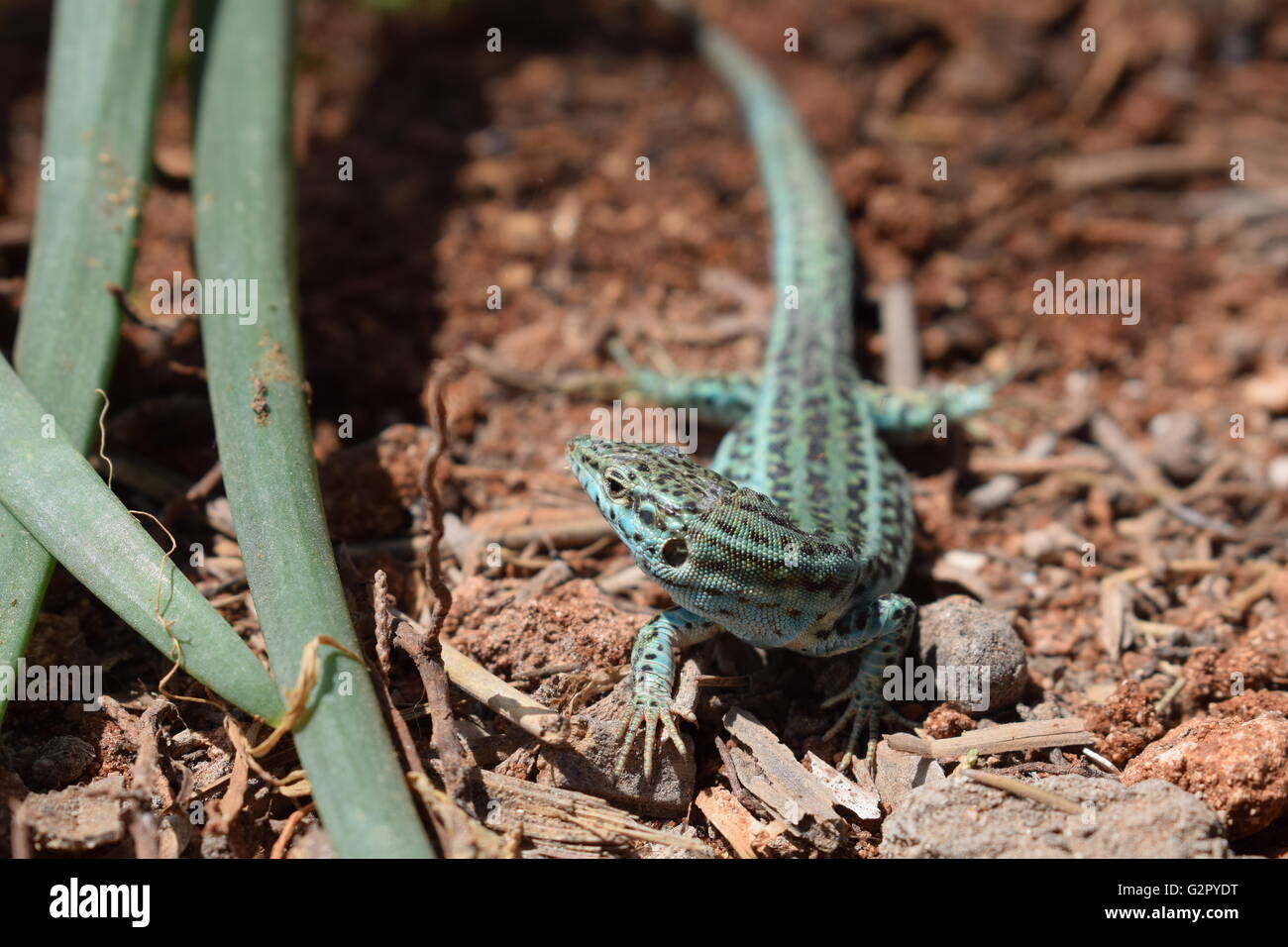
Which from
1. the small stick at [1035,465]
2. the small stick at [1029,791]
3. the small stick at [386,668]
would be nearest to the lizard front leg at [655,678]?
the small stick at [386,668]

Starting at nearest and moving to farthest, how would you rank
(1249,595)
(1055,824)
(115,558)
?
(115,558) → (1055,824) → (1249,595)

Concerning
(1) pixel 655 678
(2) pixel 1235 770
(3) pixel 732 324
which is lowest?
(2) pixel 1235 770

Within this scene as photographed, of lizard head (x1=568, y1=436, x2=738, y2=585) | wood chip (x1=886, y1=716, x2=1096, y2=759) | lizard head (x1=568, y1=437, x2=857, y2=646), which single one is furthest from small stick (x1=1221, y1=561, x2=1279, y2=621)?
lizard head (x1=568, y1=436, x2=738, y2=585)

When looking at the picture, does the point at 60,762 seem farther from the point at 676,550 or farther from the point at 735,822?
the point at 735,822

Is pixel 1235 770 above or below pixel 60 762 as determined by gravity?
below

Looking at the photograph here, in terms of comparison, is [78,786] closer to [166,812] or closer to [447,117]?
[166,812]

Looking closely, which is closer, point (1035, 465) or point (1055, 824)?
point (1055, 824)

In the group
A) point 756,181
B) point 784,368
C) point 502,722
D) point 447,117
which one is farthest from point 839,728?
point 447,117

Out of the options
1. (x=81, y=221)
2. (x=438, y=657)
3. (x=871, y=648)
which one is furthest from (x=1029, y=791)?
(x=81, y=221)
